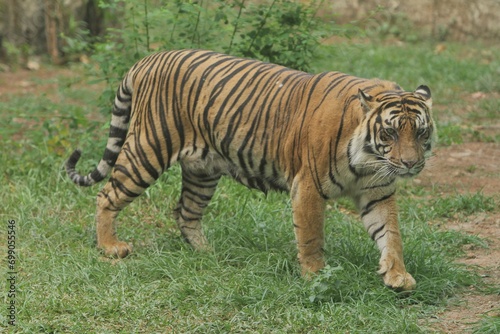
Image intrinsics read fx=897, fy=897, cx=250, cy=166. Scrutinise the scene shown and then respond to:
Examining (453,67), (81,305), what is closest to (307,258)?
(81,305)

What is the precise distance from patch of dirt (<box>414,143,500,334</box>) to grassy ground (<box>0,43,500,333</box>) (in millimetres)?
101

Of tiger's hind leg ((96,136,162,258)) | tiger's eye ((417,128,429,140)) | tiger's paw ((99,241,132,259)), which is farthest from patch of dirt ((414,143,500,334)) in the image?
tiger's paw ((99,241,132,259))

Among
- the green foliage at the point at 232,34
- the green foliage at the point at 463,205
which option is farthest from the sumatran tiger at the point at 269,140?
the green foliage at the point at 463,205

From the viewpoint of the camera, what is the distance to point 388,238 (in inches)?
213

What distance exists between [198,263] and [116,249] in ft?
2.26

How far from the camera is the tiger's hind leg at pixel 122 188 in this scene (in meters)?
6.22

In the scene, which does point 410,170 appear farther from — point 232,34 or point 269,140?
point 232,34

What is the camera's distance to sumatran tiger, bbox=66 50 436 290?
5.18 m

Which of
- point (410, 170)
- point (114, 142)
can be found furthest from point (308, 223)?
point (114, 142)

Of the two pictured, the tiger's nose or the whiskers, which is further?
the whiskers

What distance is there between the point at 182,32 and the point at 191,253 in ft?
7.77

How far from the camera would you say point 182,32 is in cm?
778

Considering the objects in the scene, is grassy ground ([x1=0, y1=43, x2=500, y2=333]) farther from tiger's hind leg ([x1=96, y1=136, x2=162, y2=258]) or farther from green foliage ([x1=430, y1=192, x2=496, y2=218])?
tiger's hind leg ([x1=96, y1=136, x2=162, y2=258])

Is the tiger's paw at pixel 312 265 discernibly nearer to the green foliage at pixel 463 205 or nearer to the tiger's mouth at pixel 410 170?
the tiger's mouth at pixel 410 170
